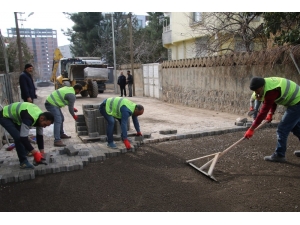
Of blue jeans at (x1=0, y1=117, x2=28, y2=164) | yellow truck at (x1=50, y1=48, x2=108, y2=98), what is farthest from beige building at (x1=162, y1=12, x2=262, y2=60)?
blue jeans at (x1=0, y1=117, x2=28, y2=164)

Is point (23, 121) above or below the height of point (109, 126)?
above

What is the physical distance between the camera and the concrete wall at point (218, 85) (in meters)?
7.40

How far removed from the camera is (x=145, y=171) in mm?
4004

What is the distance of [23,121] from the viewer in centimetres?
376

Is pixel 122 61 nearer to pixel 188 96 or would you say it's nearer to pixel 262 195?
pixel 188 96

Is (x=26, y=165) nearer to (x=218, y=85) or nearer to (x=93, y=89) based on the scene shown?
(x=218, y=85)

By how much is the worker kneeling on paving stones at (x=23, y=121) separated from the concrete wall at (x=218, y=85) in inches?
237

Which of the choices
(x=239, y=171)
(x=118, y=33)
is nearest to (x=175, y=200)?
(x=239, y=171)

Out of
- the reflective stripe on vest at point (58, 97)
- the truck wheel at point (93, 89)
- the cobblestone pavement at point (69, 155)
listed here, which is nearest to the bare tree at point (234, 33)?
the cobblestone pavement at point (69, 155)

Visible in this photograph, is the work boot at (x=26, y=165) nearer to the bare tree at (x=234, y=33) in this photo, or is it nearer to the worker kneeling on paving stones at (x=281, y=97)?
the worker kneeling on paving stones at (x=281, y=97)

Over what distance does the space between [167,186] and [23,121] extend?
7.35ft

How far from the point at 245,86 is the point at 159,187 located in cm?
584

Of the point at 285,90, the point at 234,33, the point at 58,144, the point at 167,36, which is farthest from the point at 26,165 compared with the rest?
the point at 167,36

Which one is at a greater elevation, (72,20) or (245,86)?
(72,20)
